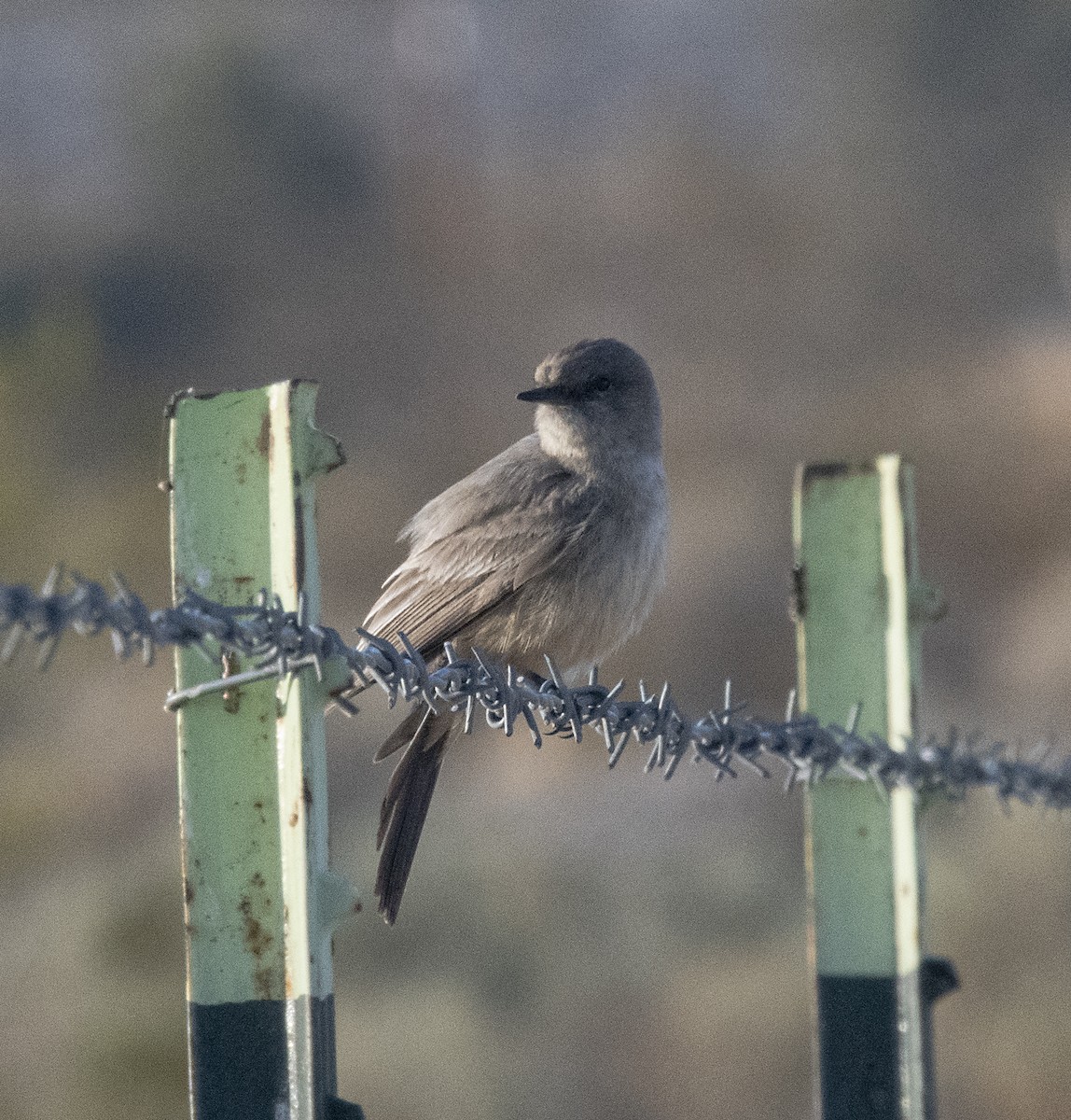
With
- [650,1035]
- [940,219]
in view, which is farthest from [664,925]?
[940,219]

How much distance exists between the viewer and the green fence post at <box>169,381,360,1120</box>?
212 centimetres

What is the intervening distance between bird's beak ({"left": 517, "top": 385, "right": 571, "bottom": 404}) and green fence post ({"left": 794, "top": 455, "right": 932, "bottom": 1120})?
156 centimetres

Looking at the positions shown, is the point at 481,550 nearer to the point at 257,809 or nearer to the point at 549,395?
the point at 549,395

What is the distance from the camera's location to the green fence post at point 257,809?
2.12 metres

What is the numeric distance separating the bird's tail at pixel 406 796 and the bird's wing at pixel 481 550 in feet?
0.70

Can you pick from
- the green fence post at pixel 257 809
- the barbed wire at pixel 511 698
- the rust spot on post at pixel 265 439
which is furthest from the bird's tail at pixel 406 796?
the rust spot on post at pixel 265 439

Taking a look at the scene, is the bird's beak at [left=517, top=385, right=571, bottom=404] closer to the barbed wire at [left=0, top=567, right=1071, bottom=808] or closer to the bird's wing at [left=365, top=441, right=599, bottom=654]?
the bird's wing at [left=365, top=441, right=599, bottom=654]

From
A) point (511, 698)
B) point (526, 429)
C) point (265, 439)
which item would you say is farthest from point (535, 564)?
point (526, 429)

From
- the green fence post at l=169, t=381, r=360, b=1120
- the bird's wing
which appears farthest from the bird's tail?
the green fence post at l=169, t=381, r=360, b=1120

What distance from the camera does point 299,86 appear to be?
3169 cm

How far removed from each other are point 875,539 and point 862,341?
2308cm

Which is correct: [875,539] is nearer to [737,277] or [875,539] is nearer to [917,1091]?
[917,1091]

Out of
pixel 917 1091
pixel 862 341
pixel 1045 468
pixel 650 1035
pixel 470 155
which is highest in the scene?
pixel 470 155

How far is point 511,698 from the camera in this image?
102 inches
